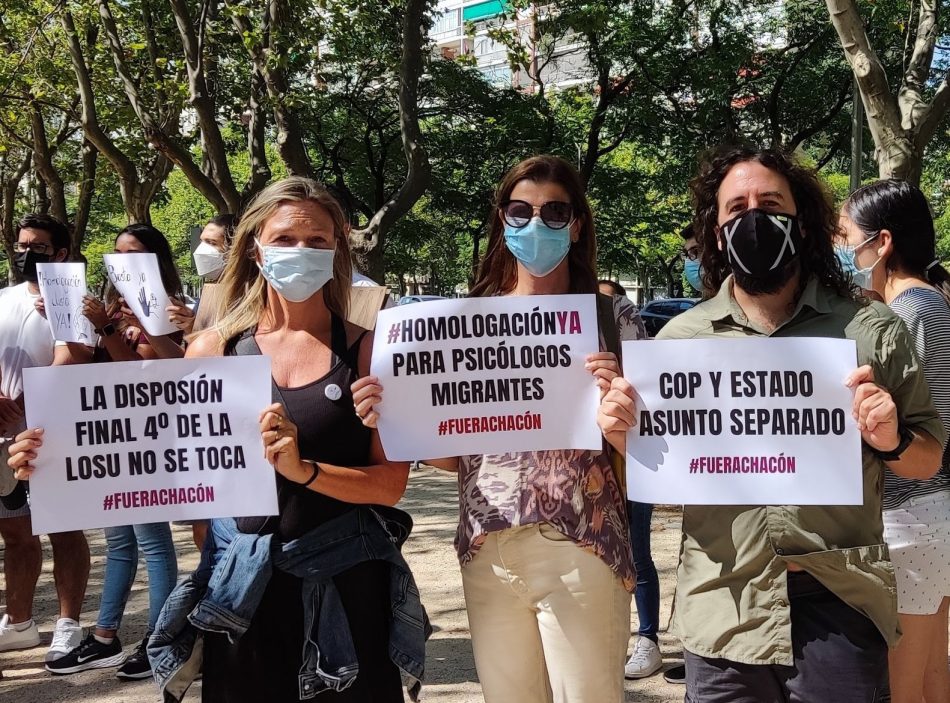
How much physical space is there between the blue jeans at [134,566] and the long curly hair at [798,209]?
2.99m

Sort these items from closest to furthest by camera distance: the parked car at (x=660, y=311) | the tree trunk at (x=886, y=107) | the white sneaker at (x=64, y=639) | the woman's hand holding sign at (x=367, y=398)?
the woman's hand holding sign at (x=367, y=398)
the white sneaker at (x=64, y=639)
the tree trunk at (x=886, y=107)
the parked car at (x=660, y=311)

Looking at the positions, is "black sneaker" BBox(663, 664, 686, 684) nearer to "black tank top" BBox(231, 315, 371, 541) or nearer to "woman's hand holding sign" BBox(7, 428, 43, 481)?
"black tank top" BBox(231, 315, 371, 541)

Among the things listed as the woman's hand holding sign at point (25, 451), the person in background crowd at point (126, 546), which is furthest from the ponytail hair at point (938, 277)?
the person in background crowd at point (126, 546)

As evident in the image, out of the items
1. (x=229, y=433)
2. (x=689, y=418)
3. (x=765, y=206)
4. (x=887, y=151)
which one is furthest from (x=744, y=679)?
(x=887, y=151)

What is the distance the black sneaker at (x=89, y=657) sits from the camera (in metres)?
4.44

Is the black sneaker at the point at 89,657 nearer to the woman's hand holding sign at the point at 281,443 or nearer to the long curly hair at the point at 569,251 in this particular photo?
the woman's hand holding sign at the point at 281,443

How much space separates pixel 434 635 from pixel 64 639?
192 centimetres

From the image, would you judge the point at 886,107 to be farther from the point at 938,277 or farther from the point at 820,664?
the point at 820,664

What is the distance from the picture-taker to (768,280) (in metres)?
2.26

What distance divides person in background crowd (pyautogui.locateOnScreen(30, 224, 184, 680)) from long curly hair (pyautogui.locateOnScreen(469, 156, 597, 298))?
214cm

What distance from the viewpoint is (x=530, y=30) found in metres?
19.3

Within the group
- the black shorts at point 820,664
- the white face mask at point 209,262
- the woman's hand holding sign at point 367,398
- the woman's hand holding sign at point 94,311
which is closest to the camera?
the black shorts at point 820,664

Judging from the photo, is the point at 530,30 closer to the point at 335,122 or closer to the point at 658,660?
the point at 335,122

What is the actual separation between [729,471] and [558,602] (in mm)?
582
